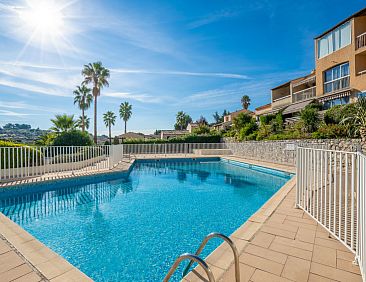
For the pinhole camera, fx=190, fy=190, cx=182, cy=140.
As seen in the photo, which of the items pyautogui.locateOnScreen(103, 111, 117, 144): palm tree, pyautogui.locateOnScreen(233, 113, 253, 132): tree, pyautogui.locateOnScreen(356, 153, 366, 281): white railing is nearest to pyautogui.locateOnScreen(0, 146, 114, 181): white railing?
pyautogui.locateOnScreen(356, 153, 366, 281): white railing

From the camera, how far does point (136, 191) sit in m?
7.77

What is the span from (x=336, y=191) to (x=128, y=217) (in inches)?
179

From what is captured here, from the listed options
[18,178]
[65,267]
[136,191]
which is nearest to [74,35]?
[18,178]

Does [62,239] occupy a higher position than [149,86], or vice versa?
[149,86]

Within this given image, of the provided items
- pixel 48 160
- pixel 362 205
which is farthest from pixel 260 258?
pixel 48 160

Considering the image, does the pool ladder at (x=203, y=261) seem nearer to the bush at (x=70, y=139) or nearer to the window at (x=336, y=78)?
the bush at (x=70, y=139)

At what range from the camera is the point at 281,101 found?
78.1 feet

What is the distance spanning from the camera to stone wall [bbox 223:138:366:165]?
364 inches

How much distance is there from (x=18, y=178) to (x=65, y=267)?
746 cm

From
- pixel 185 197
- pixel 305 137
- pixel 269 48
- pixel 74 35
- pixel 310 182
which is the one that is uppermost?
pixel 269 48

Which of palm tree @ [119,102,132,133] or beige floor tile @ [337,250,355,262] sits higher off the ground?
palm tree @ [119,102,132,133]

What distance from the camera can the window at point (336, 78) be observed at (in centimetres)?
1446

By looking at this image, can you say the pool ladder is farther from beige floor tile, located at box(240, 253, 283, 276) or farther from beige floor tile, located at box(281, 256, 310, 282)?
beige floor tile, located at box(281, 256, 310, 282)

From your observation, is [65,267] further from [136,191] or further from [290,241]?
[136,191]
